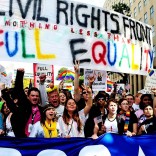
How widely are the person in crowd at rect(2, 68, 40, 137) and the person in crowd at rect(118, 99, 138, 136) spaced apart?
1349 millimetres

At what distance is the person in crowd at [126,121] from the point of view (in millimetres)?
5484

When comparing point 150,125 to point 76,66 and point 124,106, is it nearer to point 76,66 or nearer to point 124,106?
point 124,106

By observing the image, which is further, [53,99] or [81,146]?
[53,99]

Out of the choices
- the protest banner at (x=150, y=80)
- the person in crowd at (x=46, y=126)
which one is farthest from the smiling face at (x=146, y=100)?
the person in crowd at (x=46, y=126)

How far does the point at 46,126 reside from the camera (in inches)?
189

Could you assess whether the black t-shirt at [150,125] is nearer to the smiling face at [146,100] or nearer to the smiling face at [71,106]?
the smiling face at [146,100]

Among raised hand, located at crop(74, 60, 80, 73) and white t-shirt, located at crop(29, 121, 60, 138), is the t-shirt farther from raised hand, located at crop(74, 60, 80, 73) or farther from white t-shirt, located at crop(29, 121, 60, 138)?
white t-shirt, located at crop(29, 121, 60, 138)

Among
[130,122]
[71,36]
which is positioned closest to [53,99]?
[71,36]

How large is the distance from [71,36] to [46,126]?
6.11 ft

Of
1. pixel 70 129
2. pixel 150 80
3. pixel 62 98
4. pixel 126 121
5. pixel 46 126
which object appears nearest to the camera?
pixel 46 126

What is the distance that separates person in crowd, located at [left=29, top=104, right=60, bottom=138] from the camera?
188 inches

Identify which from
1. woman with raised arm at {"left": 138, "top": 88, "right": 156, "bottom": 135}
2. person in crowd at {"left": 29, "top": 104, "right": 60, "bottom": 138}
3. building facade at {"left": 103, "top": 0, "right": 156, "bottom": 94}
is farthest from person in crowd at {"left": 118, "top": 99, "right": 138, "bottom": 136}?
building facade at {"left": 103, "top": 0, "right": 156, "bottom": 94}

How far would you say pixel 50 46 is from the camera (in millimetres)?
5859

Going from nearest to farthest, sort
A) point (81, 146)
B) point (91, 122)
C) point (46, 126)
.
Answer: point (81, 146), point (46, 126), point (91, 122)
